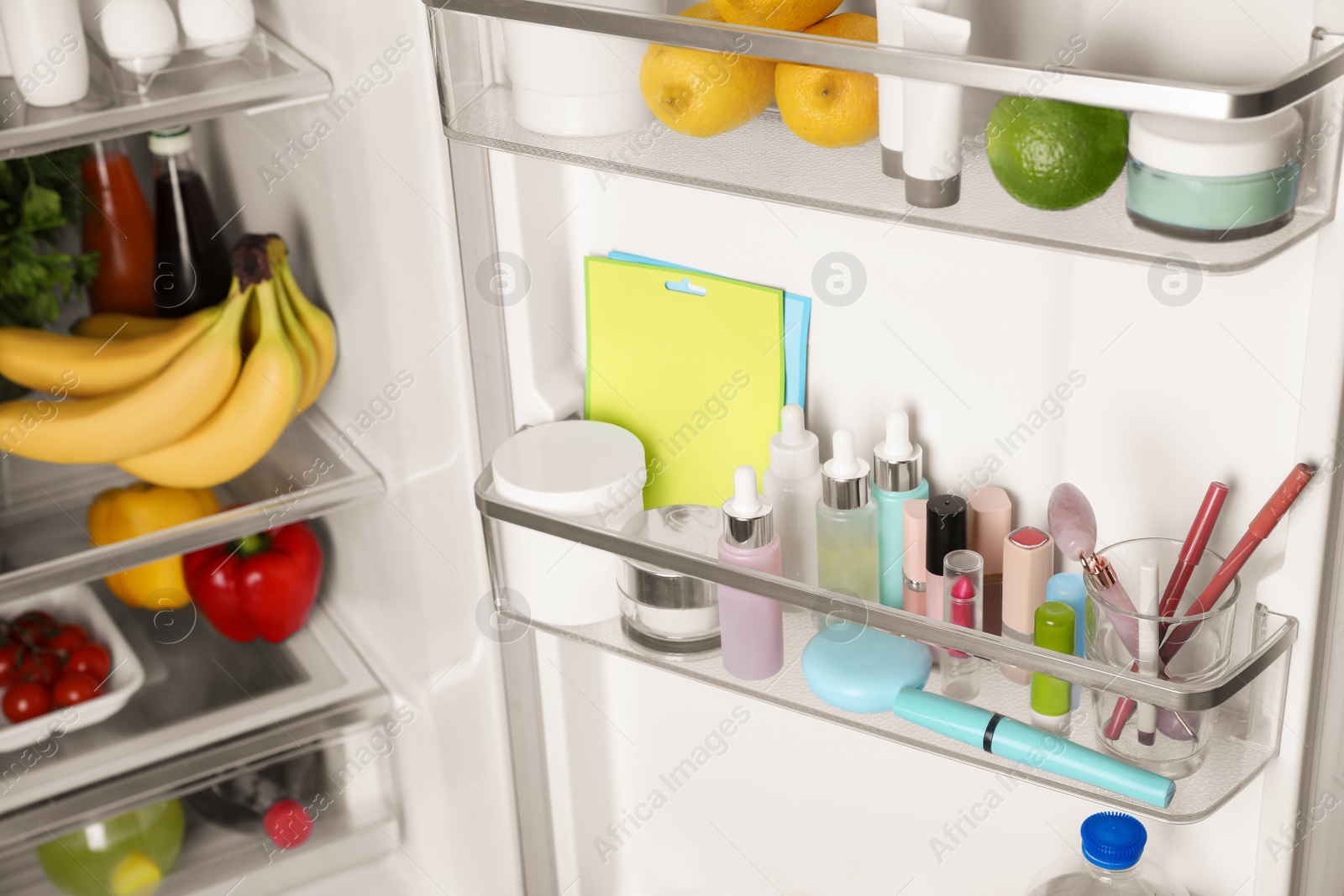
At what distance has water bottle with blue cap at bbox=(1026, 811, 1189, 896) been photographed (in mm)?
745

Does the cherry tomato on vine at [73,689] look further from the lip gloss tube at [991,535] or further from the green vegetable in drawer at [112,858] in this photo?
the lip gloss tube at [991,535]

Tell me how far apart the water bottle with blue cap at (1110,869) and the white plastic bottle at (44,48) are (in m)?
0.88

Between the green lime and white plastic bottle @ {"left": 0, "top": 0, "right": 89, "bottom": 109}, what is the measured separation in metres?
0.72

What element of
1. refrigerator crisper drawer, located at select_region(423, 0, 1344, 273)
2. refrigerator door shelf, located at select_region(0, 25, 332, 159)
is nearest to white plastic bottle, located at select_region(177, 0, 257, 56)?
refrigerator door shelf, located at select_region(0, 25, 332, 159)

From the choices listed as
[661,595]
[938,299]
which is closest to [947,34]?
[938,299]

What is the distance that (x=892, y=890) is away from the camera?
0.99m

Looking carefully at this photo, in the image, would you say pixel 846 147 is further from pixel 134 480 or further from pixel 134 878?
pixel 134 878

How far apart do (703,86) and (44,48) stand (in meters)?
0.57

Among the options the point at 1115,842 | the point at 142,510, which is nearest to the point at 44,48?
the point at 142,510

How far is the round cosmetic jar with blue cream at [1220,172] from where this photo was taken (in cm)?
56

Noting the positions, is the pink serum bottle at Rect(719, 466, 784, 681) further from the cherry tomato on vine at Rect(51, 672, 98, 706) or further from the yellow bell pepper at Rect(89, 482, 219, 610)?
the cherry tomato on vine at Rect(51, 672, 98, 706)

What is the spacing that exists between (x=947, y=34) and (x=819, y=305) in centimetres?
28

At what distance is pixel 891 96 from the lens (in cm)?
64

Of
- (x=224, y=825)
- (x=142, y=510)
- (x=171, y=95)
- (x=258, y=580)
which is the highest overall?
(x=171, y=95)
